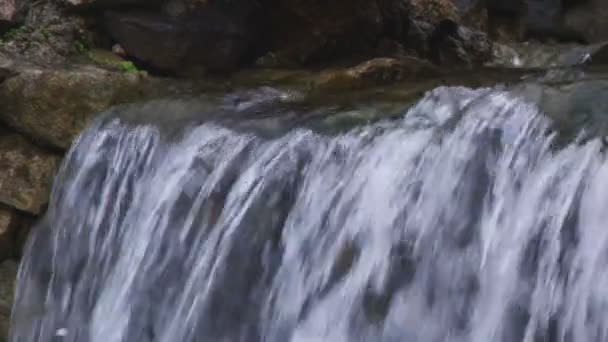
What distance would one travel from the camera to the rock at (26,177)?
15.9 feet

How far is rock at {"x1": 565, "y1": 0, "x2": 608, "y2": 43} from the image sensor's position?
8.37m

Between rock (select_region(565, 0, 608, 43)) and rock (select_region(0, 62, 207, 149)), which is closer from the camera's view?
rock (select_region(0, 62, 207, 149))

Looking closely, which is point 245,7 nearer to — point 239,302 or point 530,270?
point 239,302

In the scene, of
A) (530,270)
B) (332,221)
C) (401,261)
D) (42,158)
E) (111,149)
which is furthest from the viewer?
(42,158)

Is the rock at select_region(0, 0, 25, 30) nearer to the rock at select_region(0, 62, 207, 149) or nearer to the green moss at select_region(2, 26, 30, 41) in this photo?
the green moss at select_region(2, 26, 30, 41)

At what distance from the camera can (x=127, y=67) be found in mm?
5797

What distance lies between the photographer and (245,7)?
640 centimetres

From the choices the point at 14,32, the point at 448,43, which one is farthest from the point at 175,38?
the point at 448,43

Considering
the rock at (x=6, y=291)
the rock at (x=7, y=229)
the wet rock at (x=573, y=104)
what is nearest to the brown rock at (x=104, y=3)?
the rock at (x=7, y=229)

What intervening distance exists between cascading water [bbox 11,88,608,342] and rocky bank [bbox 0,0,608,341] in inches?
11.0

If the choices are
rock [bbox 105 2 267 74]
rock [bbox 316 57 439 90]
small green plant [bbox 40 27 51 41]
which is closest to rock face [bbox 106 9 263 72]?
rock [bbox 105 2 267 74]

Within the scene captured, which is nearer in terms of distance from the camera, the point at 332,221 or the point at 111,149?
the point at 332,221

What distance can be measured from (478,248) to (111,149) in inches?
91.0

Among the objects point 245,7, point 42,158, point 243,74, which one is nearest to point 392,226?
point 42,158
